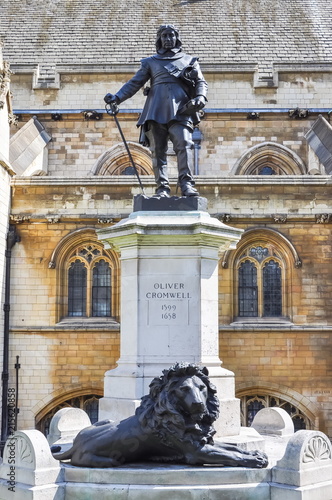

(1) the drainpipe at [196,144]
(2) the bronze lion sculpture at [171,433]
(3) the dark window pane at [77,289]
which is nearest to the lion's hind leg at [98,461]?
(2) the bronze lion sculpture at [171,433]

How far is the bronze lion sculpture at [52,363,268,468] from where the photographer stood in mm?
6359

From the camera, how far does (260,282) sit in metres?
16.9

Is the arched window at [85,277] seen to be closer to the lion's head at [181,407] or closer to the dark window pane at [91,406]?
the dark window pane at [91,406]

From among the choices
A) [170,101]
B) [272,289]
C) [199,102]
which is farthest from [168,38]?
[272,289]

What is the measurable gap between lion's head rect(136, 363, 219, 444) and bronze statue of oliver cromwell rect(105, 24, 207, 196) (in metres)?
2.52

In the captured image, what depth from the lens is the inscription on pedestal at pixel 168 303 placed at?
7.66 metres

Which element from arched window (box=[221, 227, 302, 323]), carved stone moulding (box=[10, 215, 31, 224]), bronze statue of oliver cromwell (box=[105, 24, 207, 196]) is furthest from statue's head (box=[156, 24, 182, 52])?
carved stone moulding (box=[10, 215, 31, 224])

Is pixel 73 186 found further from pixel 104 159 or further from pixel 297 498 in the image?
A: pixel 297 498

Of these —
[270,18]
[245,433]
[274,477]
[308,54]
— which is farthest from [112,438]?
[270,18]

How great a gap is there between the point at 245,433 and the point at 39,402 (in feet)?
30.3

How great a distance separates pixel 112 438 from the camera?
21.4ft

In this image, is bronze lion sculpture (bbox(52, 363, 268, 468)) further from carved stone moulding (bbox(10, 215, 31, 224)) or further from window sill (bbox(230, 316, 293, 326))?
carved stone moulding (bbox(10, 215, 31, 224))

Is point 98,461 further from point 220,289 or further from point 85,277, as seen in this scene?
point 85,277

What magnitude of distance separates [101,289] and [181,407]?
10.8m
